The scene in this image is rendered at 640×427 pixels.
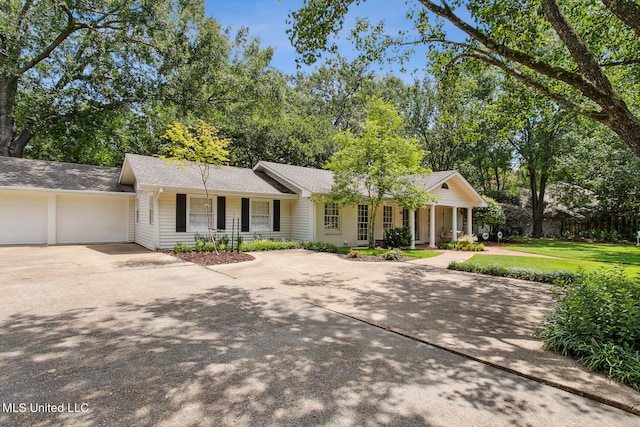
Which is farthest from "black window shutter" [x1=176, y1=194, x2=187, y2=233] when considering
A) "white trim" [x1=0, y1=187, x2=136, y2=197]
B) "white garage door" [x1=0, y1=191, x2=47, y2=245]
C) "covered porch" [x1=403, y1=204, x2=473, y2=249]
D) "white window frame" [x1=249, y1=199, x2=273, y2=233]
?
"covered porch" [x1=403, y1=204, x2=473, y2=249]

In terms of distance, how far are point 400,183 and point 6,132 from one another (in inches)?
876

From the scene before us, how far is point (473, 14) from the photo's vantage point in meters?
6.76

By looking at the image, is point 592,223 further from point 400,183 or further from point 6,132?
point 6,132

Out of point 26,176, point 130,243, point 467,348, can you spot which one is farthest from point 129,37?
point 467,348

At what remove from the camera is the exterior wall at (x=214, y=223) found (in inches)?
497

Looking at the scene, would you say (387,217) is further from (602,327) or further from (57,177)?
(57,177)

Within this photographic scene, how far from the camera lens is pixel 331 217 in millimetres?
16000

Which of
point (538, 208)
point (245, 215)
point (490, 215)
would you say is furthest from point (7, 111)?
point (538, 208)

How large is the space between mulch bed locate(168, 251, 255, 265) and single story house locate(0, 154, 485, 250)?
152 centimetres

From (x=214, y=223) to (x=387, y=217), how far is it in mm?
8839

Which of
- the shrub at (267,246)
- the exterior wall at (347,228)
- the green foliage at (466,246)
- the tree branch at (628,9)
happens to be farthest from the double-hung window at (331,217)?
the tree branch at (628,9)

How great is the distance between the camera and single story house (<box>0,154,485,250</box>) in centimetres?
1291

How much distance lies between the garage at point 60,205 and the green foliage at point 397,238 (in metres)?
12.0

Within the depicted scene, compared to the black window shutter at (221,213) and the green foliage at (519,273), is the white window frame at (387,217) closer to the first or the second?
the green foliage at (519,273)
